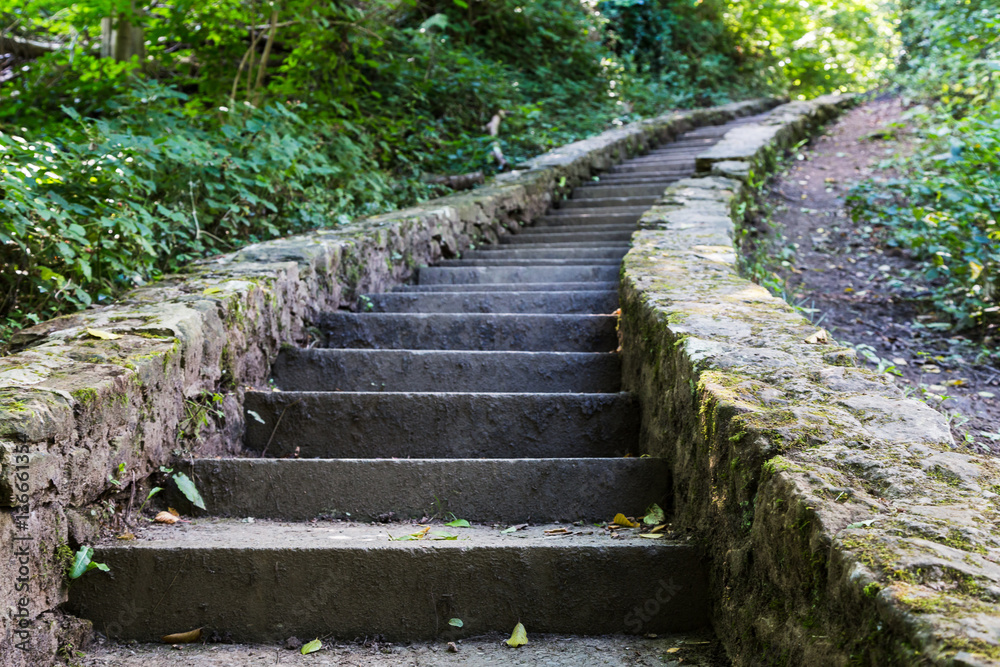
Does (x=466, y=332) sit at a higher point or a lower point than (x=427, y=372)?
higher

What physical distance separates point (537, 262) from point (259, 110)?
219 centimetres

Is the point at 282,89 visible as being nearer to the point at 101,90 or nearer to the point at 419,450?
the point at 101,90

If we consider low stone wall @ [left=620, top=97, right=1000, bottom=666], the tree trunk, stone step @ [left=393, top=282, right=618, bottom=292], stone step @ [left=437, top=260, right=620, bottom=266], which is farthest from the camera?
the tree trunk

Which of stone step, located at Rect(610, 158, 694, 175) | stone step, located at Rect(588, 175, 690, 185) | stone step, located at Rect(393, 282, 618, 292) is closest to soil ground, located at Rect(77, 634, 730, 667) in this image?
stone step, located at Rect(393, 282, 618, 292)

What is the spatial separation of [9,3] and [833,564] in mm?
7269

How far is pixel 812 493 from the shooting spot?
4.62 ft

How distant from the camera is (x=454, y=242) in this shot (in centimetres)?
559

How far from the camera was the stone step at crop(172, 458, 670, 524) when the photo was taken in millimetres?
2480

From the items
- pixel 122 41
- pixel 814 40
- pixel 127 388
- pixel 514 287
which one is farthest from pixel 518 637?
pixel 814 40

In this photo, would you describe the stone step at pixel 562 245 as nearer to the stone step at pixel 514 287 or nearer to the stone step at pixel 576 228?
the stone step at pixel 576 228

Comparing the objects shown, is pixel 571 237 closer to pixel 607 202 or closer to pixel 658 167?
Answer: pixel 607 202

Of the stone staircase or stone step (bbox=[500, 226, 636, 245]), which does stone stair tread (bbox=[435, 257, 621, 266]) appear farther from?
the stone staircase

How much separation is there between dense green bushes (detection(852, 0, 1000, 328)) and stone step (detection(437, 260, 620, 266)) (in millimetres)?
2216

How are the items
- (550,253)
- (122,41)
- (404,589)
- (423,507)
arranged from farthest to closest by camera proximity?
(122,41)
(550,253)
(423,507)
(404,589)
